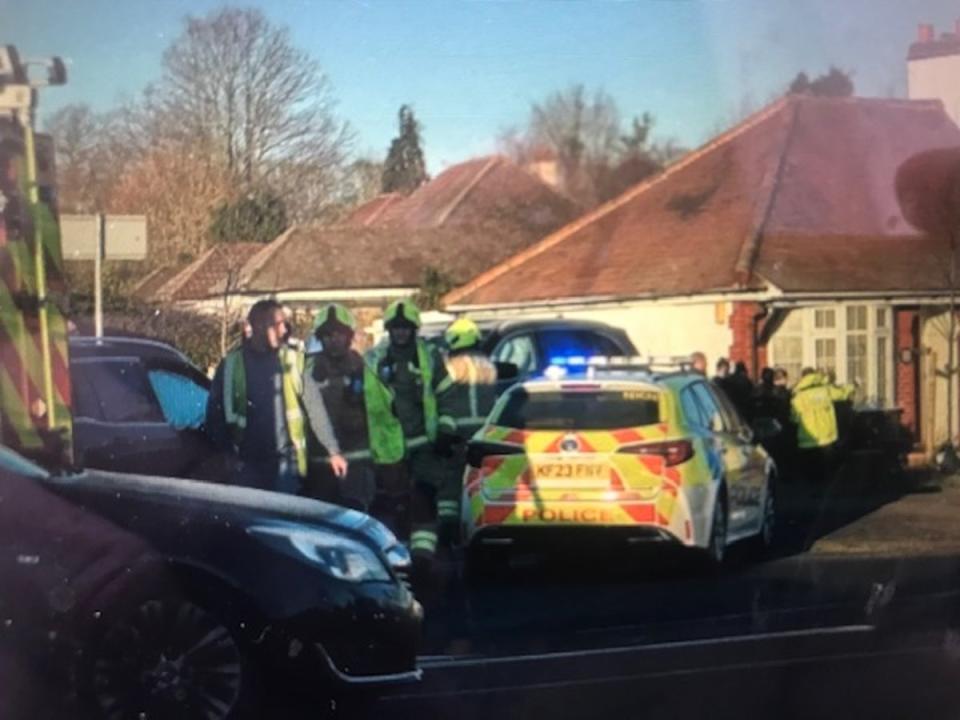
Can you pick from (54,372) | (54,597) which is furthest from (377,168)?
(54,597)

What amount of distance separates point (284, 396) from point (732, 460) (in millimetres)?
1669

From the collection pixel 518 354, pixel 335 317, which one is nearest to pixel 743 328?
pixel 518 354

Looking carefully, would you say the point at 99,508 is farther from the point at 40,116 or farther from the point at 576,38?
the point at 576,38

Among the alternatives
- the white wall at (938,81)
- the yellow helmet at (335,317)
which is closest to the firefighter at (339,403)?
the yellow helmet at (335,317)

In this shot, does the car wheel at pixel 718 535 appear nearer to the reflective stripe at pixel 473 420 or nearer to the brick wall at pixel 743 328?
the brick wall at pixel 743 328

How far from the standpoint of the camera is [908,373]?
5.83m

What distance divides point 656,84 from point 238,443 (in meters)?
1.59

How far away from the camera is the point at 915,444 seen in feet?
19.4

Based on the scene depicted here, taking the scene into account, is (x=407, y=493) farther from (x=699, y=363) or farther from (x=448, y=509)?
(x=699, y=363)

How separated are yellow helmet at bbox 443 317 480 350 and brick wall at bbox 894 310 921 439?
140 centimetres

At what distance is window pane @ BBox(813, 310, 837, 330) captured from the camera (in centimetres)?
558

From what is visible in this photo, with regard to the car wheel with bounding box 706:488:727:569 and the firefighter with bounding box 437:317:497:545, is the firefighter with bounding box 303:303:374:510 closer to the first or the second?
the firefighter with bounding box 437:317:497:545

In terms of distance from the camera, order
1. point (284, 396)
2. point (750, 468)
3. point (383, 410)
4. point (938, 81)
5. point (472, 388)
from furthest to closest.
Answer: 1. point (938, 81)
2. point (750, 468)
3. point (472, 388)
4. point (383, 410)
5. point (284, 396)

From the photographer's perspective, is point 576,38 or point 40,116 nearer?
point 40,116
